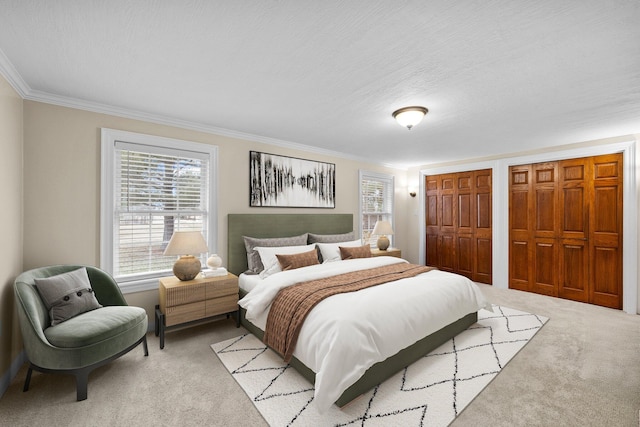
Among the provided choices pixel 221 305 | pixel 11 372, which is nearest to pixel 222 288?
pixel 221 305

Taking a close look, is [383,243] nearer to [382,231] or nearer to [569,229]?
[382,231]

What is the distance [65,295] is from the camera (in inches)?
89.9

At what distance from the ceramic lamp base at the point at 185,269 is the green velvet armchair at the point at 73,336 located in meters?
0.61

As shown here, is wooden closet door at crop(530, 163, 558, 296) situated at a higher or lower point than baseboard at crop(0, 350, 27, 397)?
higher

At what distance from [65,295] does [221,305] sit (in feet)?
4.36

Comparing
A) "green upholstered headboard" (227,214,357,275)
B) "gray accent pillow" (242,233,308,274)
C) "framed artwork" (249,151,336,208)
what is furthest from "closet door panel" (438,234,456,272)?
"gray accent pillow" (242,233,308,274)

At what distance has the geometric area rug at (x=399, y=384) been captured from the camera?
73.5 inches

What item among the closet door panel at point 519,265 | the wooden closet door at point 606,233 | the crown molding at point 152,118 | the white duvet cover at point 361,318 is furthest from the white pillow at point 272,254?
the wooden closet door at point 606,233

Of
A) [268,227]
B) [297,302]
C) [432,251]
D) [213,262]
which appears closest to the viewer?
[297,302]

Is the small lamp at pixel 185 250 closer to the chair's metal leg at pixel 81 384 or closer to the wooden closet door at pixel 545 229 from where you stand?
the chair's metal leg at pixel 81 384

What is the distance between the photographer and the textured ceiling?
5.06ft

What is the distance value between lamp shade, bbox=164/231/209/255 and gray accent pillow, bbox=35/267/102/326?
711mm

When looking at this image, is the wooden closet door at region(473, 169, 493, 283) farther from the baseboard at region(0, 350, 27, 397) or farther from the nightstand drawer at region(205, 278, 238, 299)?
the baseboard at region(0, 350, 27, 397)

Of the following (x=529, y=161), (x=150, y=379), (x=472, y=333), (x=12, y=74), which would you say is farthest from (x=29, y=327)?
(x=529, y=161)
